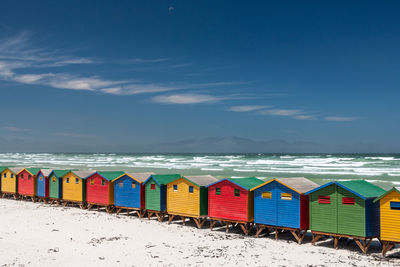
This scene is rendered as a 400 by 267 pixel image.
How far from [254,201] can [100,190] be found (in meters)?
13.6

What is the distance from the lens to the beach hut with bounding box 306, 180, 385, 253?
19094 mm

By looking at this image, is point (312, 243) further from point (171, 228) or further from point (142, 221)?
point (142, 221)

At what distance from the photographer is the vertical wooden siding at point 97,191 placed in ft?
102

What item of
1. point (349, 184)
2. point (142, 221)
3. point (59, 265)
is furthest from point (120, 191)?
point (349, 184)

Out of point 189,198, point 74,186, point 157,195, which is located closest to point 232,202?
point 189,198

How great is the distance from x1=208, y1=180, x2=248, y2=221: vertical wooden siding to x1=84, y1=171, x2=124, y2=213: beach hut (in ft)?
30.0

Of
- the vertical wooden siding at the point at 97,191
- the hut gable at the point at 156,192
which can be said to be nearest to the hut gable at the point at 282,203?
the hut gable at the point at 156,192

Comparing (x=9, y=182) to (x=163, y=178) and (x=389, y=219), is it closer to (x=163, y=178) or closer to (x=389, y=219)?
(x=163, y=178)

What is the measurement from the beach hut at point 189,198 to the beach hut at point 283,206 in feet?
12.5

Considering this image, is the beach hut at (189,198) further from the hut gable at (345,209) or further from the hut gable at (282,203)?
the hut gable at (345,209)

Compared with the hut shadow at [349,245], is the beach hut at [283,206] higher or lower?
higher

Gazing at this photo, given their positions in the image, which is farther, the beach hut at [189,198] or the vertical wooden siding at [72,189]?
the vertical wooden siding at [72,189]

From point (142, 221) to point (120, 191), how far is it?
372 cm

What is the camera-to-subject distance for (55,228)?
82.5ft
